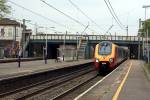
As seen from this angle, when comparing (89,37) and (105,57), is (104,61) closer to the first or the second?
(105,57)

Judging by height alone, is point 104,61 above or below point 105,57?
below

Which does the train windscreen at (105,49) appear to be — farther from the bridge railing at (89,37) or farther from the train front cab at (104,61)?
the bridge railing at (89,37)

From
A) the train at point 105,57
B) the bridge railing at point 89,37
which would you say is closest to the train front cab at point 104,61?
the train at point 105,57

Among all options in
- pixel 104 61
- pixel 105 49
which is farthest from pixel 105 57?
pixel 105 49

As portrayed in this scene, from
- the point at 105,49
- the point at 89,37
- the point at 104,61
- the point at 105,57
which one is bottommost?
the point at 104,61

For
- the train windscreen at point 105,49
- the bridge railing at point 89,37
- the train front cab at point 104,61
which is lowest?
the train front cab at point 104,61

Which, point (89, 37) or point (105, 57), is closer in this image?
point (105, 57)

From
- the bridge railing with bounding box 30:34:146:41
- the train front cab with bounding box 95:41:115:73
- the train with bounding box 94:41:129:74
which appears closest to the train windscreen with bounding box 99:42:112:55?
the train with bounding box 94:41:129:74

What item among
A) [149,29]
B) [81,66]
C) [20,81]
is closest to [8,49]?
[149,29]

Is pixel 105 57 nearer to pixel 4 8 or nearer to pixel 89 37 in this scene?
pixel 4 8

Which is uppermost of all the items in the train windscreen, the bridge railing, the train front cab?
the bridge railing

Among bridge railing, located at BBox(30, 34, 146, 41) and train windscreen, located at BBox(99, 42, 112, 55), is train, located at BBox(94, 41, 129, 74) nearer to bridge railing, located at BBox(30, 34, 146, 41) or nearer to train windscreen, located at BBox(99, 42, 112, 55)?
train windscreen, located at BBox(99, 42, 112, 55)

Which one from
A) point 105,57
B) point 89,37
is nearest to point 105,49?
point 105,57

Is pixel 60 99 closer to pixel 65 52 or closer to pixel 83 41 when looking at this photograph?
pixel 65 52
